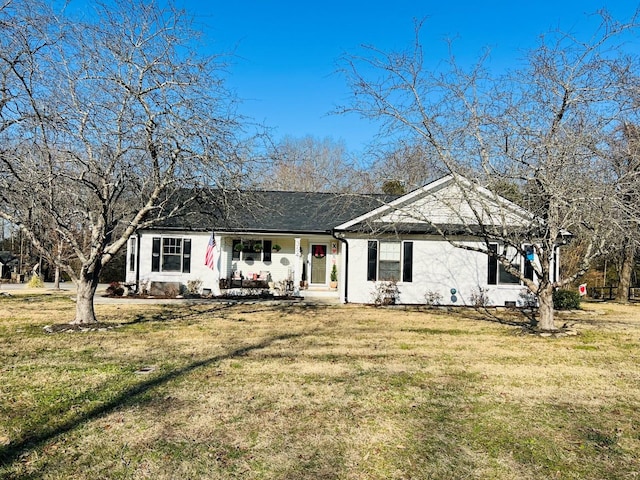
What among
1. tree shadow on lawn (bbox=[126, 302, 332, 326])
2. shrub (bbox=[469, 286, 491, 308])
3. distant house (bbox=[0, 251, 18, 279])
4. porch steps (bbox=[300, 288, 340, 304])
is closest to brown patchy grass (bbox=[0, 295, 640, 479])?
tree shadow on lawn (bbox=[126, 302, 332, 326])

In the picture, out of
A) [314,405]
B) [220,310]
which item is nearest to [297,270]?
[220,310]

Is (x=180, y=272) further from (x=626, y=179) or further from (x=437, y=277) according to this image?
(x=626, y=179)

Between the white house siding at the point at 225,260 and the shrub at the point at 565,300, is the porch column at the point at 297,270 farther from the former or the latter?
the shrub at the point at 565,300

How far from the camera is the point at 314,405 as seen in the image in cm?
543

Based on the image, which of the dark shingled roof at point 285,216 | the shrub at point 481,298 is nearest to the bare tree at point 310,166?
the dark shingled roof at point 285,216

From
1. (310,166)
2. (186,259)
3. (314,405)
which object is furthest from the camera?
(310,166)

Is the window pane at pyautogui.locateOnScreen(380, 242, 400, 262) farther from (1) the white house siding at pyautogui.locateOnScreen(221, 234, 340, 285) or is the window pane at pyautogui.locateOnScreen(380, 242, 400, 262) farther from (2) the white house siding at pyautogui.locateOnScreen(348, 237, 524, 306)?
(1) the white house siding at pyautogui.locateOnScreen(221, 234, 340, 285)

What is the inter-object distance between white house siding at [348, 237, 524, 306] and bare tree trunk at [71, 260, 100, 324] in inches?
330

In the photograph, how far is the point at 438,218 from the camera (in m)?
16.5

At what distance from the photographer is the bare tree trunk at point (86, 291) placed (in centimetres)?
1010

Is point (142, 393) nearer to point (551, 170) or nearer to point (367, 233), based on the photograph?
point (551, 170)

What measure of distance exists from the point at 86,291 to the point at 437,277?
11.0 metres

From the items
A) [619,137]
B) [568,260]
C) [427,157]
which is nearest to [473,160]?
[427,157]

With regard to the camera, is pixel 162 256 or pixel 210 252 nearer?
pixel 210 252
